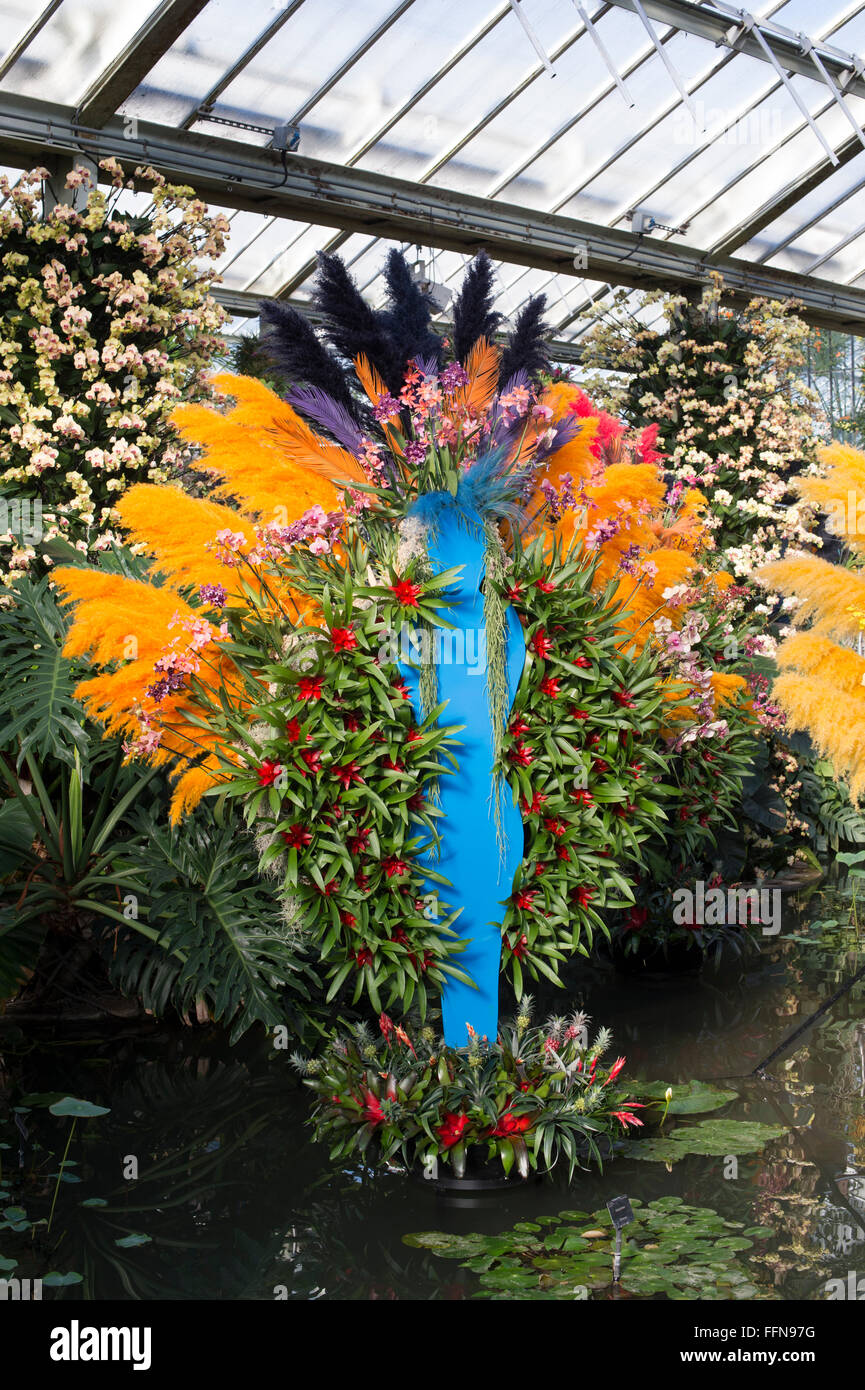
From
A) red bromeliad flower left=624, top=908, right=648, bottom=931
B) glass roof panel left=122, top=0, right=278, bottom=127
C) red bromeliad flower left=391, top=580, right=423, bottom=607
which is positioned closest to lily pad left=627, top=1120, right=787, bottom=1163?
red bromeliad flower left=624, top=908, right=648, bottom=931

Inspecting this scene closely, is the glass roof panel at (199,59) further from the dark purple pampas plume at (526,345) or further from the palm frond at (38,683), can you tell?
the dark purple pampas plume at (526,345)

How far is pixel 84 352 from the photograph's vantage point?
6.07 m

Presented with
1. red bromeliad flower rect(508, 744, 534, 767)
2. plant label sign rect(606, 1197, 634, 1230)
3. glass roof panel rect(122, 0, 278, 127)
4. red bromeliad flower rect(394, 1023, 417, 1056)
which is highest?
Result: glass roof panel rect(122, 0, 278, 127)

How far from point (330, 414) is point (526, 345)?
0.57 metres

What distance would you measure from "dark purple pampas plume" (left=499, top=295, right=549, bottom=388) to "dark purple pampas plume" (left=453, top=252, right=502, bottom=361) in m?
0.07

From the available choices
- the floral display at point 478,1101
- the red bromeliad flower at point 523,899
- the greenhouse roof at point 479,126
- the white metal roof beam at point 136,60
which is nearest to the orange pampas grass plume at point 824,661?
the red bromeliad flower at point 523,899

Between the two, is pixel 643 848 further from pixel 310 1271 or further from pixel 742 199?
pixel 742 199

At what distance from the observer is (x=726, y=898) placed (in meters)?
5.14

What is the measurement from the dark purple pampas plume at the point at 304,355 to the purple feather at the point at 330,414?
0.05m

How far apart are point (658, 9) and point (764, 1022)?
6245mm

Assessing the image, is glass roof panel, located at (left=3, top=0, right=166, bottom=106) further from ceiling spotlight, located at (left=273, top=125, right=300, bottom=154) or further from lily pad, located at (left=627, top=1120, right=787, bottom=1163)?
lily pad, located at (left=627, top=1120, right=787, bottom=1163)

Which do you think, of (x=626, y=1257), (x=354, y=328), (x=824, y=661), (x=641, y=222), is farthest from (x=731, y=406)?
(x=626, y=1257)

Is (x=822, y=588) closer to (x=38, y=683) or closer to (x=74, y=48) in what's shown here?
(x=38, y=683)

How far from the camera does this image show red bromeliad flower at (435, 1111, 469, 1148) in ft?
9.78
